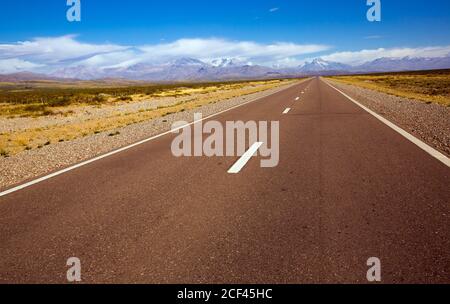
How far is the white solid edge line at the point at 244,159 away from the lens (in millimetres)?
6460

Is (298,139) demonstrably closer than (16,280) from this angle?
No

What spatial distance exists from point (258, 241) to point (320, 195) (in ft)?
5.45

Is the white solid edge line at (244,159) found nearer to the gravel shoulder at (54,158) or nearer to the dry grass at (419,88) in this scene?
the gravel shoulder at (54,158)

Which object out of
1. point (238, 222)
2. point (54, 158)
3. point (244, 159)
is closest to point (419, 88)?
point (244, 159)

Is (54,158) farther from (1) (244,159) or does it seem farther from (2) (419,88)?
(2) (419,88)

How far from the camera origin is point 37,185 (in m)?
6.15

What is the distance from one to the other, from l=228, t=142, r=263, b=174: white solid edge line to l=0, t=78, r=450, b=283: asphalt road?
5.5 inches

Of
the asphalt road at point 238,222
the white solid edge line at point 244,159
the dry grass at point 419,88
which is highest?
the dry grass at point 419,88

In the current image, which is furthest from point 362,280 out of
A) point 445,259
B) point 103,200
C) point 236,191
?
point 103,200

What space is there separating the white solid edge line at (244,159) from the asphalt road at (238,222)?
139 millimetres

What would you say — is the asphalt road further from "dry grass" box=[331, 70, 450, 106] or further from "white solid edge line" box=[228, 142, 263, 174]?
"dry grass" box=[331, 70, 450, 106]

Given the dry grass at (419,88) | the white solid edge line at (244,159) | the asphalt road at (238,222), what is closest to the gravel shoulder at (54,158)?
the asphalt road at (238,222)

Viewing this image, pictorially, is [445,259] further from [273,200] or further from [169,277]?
[169,277]

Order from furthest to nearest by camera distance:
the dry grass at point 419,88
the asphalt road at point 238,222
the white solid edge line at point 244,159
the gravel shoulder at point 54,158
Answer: the dry grass at point 419,88 → the gravel shoulder at point 54,158 → the white solid edge line at point 244,159 → the asphalt road at point 238,222
